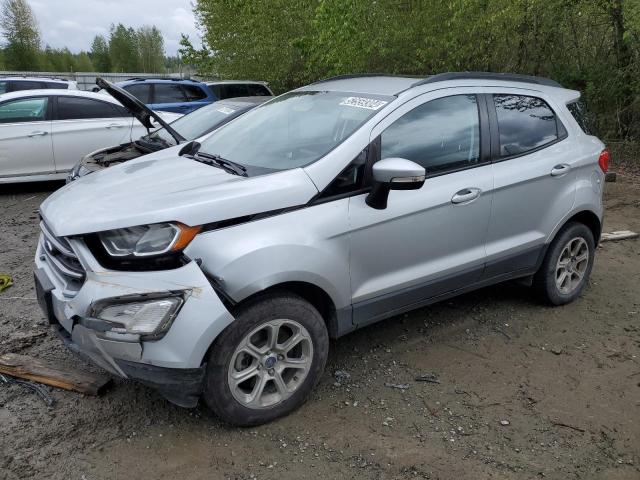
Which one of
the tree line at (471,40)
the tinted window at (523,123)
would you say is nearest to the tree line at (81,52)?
the tree line at (471,40)

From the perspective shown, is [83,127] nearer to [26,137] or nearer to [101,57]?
[26,137]

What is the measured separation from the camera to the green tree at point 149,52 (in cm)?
7444

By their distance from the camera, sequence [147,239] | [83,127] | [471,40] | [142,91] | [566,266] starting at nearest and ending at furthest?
[147,239] < [566,266] < [83,127] < [471,40] < [142,91]

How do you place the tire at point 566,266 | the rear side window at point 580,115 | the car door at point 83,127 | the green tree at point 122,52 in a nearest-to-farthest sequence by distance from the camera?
the tire at point 566,266
the rear side window at point 580,115
the car door at point 83,127
the green tree at point 122,52

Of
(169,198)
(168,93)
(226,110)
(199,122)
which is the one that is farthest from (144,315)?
(168,93)

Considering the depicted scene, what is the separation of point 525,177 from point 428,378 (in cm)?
152

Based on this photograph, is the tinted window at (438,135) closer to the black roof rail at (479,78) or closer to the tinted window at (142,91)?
the black roof rail at (479,78)

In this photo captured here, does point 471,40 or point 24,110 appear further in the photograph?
point 471,40

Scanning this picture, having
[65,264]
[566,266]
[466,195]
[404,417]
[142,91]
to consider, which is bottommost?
[404,417]

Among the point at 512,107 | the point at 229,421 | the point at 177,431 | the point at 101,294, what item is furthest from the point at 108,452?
the point at 512,107

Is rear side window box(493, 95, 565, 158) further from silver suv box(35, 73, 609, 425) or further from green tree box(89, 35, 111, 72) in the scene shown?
green tree box(89, 35, 111, 72)

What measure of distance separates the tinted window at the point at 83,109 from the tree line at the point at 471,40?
4.20m

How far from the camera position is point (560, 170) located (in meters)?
4.12

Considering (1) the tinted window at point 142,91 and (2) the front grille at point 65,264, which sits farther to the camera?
A: (1) the tinted window at point 142,91
